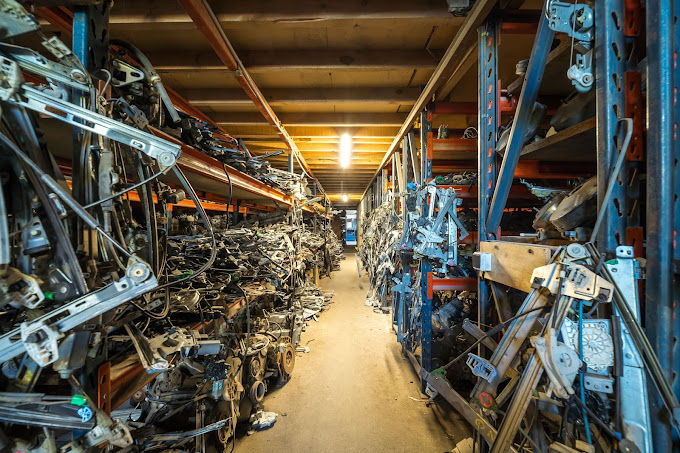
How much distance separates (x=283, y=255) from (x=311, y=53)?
7.64 ft

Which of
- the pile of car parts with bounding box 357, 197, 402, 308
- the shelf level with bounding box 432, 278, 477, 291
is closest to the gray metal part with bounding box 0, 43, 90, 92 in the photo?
the shelf level with bounding box 432, 278, 477, 291

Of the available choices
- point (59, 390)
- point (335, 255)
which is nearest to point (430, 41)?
point (59, 390)

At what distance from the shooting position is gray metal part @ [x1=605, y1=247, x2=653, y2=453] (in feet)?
2.75

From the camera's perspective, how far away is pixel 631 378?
869 mm

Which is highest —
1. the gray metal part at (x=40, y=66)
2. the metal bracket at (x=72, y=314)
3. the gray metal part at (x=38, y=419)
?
the gray metal part at (x=40, y=66)

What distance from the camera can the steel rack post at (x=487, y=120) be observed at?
1736mm

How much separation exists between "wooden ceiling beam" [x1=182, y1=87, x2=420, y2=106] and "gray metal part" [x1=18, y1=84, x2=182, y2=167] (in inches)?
101

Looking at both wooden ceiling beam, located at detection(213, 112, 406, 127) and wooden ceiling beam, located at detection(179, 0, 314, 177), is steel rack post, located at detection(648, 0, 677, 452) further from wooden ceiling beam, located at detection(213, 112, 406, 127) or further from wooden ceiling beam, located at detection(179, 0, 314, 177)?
wooden ceiling beam, located at detection(213, 112, 406, 127)

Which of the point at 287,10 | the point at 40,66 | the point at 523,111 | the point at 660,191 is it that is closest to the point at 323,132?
the point at 287,10

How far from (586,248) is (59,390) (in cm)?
207

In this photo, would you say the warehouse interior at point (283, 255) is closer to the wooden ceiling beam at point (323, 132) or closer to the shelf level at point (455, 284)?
the shelf level at point (455, 284)

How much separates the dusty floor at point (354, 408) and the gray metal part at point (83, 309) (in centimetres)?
182

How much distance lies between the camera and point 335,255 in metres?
10.8

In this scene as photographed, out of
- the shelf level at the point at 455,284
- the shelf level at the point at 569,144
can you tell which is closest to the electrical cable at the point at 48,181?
the shelf level at the point at 569,144
